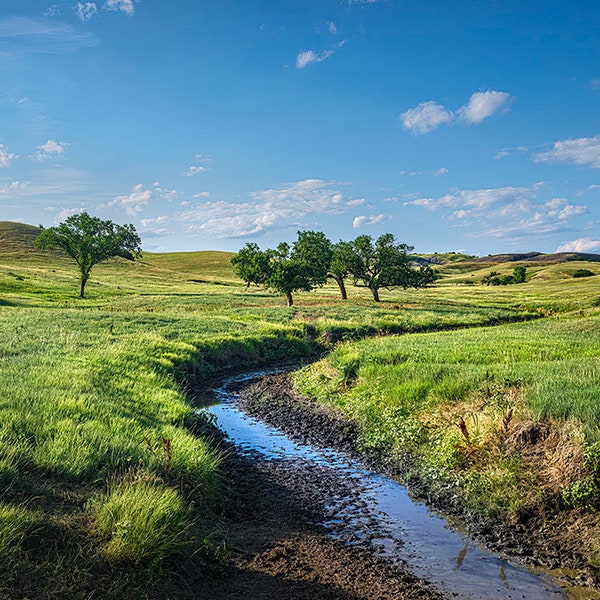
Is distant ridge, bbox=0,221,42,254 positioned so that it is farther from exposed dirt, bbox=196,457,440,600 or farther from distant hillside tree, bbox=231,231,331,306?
exposed dirt, bbox=196,457,440,600

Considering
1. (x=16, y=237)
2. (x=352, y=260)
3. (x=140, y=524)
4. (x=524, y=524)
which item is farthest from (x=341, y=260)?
(x=16, y=237)

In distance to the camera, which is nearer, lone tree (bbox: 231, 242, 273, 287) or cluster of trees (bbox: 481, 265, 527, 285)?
lone tree (bbox: 231, 242, 273, 287)

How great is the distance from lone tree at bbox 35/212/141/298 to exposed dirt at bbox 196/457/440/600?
66.5 metres

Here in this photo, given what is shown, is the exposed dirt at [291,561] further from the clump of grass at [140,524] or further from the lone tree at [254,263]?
the lone tree at [254,263]

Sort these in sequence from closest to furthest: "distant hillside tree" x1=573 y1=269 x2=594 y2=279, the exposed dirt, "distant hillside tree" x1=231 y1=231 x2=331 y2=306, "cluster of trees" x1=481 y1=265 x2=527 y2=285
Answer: the exposed dirt
"distant hillside tree" x1=231 y1=231 x2=331 y2=306
"distant hillside tree" x1=573 y1=269 x2=594 y2=279
"cluster of trees" x1=481 y1=265 x2=527 y2=285

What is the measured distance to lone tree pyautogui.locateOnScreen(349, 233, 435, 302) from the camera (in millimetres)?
66188

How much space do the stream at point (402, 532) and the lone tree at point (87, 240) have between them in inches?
2542

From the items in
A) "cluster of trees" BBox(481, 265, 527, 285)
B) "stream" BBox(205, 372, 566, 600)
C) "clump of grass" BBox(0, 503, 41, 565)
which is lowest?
"stream" BBox(205, 372, 566, 600)

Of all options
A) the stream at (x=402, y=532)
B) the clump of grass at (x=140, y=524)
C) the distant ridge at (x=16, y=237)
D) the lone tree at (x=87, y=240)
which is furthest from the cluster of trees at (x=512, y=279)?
the clump of grass at (x=140, y=524)

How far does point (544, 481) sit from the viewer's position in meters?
9.54

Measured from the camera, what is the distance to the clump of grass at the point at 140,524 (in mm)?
6578

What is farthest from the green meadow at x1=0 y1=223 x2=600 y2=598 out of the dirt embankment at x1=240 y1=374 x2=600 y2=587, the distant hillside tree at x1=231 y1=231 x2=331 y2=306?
the distant hillside tree at x1=231 y1=231 x2=331 y2=306

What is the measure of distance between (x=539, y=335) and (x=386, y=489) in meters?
19.8

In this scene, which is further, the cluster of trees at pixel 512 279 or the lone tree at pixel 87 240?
the cluster of trees at pixel 512 279
